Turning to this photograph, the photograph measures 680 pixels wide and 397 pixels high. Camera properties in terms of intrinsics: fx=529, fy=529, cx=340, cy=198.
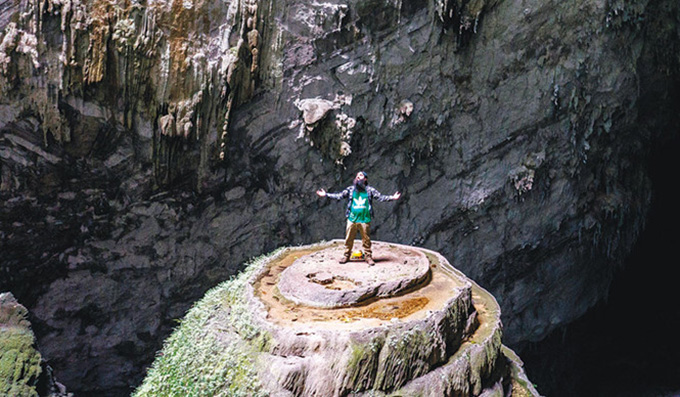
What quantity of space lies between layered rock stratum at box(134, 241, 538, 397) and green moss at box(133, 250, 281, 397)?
2 centimetres

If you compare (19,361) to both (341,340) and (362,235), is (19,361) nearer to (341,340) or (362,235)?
(341,340)

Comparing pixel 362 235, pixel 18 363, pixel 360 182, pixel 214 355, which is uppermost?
pixel 360 182

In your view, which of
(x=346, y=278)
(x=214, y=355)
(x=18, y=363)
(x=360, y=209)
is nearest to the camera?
(x=214, y=355)

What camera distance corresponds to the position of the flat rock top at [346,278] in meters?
7.53

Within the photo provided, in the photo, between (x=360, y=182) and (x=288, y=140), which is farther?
(x=288, y=140)

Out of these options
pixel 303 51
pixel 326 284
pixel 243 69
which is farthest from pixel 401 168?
pixel 326 284

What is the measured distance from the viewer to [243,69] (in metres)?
12.9

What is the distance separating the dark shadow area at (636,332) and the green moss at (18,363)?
13.6 metres

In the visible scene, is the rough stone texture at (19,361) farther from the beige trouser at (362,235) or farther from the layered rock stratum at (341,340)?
the beige trouser at (362,235)

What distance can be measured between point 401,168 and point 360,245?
544cm

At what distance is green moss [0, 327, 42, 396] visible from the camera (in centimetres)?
832

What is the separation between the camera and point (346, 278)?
321 inches

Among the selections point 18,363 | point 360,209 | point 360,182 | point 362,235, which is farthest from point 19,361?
point 360,182

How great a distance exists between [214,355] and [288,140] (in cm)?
750
